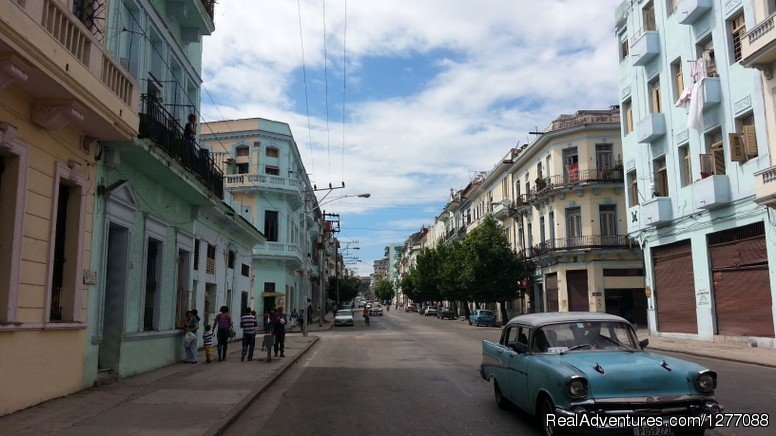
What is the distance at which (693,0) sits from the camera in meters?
23.9

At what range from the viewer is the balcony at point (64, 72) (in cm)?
772

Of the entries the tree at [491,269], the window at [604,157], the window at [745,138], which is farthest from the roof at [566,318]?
the tree at [491,269]

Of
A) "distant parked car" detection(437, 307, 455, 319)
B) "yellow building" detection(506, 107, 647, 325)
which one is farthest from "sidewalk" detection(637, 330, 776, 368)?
"distant parked car" detection(437, 307, 455, 319)

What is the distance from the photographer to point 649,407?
6043mm

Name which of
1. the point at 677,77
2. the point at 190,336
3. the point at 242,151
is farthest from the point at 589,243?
the point at 190,336

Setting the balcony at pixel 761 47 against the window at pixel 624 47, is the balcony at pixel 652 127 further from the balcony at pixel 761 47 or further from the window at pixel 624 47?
the balcony at pixel 761 47

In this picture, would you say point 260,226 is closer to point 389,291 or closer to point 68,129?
point 68,129

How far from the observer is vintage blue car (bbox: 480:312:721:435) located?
6051mm

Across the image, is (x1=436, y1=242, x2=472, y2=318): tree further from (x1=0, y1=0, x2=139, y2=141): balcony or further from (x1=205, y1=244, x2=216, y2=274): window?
(x1=0, y1=0, x2=139, y2=141): balcony

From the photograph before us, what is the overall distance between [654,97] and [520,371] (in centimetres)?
2439

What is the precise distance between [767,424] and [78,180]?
11132 millimetres

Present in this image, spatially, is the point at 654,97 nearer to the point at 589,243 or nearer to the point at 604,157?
the point at 604,157

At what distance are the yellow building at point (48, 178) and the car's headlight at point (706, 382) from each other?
8.78 m

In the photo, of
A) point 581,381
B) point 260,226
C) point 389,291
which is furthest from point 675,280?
point 389,291
